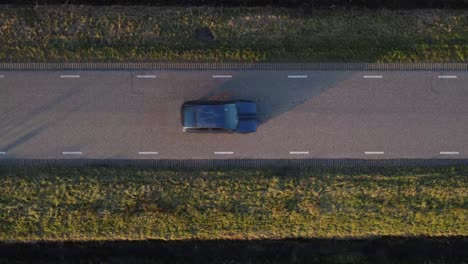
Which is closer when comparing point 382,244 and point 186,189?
point 186,189

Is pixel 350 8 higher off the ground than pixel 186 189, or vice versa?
pixel 350 8

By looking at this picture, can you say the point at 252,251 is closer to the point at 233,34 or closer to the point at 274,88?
the point at 274,88

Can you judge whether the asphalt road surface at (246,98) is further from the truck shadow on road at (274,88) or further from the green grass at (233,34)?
the green grass at (233,34)

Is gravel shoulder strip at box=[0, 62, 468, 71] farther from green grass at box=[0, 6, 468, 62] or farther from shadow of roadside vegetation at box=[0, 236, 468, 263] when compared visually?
shadow of roadside vegetation at box=[0, 236, 468, 263]

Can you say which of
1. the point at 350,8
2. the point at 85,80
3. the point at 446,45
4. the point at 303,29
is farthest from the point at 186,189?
the point at 446,45

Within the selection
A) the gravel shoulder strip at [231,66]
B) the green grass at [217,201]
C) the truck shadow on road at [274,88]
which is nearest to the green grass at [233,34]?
the gravel shoulder strip at [231,66]

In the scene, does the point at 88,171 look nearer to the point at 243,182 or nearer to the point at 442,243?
the point at 243,182
